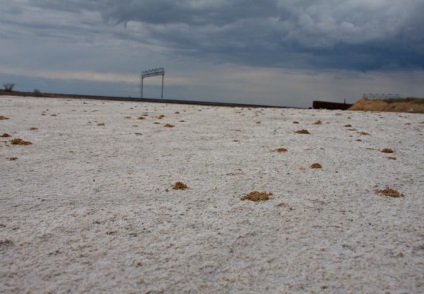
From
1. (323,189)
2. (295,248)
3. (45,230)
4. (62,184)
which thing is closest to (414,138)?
(323,189)

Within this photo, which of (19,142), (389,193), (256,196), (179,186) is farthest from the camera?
(19,142)

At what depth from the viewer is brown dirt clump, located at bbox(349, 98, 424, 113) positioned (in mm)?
52438

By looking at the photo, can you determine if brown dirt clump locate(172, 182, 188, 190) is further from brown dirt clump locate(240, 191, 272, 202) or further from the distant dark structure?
the distant dark structure

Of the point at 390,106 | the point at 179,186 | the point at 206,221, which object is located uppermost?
the point at 390,106

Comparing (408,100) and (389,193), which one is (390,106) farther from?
(389,193)

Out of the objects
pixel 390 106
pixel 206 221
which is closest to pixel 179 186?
pixel 206 221

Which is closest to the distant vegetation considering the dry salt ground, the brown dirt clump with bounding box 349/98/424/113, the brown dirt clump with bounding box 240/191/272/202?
the brown dirt clump with bounding box 349/98/424/113

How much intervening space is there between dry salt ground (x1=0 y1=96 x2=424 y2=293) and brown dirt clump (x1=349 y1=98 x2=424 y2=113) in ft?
137

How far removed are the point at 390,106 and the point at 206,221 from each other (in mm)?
55881

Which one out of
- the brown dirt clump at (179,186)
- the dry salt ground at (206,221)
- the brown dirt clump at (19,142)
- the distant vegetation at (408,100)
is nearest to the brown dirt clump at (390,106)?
the distant vegetation at (408,100)

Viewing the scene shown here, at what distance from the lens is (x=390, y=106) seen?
5662 centimetres

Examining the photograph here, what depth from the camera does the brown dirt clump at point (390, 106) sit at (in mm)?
52438

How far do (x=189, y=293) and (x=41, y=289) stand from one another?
216 centimetres

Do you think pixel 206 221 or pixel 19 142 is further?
pixel 19 142
